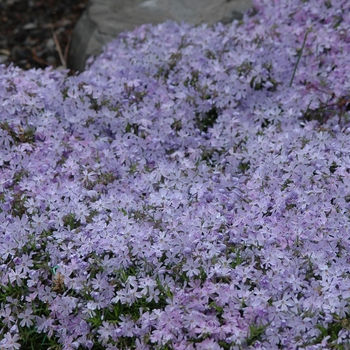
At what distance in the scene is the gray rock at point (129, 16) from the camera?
531cm

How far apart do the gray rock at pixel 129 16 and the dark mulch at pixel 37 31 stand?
1.84 feet

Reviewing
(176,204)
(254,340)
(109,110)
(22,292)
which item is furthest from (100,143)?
(254,340)

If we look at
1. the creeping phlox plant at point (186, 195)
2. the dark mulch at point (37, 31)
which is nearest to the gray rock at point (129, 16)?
the dark mulch at point (37, 31)

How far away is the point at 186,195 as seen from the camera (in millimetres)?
3428

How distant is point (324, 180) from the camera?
338cm

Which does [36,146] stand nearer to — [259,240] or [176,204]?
[176,204]

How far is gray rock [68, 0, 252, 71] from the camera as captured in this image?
17.4ft

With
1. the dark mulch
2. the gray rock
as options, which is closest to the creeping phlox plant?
the gray rock

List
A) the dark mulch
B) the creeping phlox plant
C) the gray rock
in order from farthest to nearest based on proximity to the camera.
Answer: the dark mulch < the gray rock < the creeping phlox plant

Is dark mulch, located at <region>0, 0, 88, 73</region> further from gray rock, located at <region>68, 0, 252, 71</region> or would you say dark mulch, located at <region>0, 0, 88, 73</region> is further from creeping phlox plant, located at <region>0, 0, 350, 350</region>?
creeping phlox plant, located at <region>0, 0, 350, 350</region>

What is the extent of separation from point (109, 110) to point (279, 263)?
1668 mm

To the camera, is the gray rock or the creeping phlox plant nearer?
the creeping phlox plant

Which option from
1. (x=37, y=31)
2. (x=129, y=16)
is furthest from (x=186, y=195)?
(x=37, y=31)

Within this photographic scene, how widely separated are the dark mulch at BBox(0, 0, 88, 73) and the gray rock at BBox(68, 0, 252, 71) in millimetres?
562
